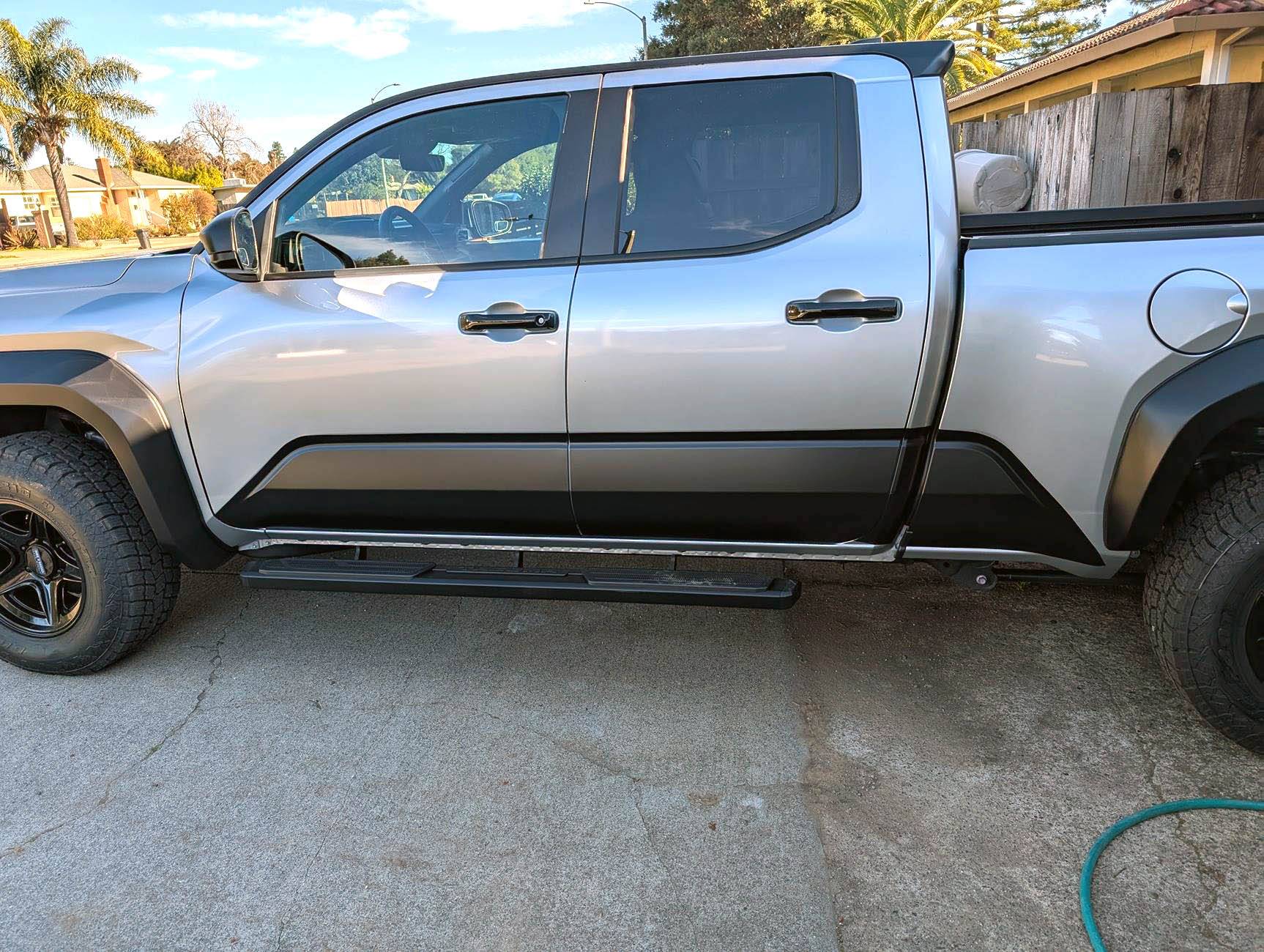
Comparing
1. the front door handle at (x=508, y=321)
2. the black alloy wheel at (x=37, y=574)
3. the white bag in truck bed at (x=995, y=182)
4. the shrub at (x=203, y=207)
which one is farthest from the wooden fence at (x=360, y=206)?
the shrub at (x=203, y=207)

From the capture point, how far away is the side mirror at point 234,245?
273cm

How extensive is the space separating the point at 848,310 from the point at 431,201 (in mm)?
1475

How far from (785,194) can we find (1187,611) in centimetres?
163

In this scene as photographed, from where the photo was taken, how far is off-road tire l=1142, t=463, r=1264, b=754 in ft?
7.73

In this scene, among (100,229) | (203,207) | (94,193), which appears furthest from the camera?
(94,193)

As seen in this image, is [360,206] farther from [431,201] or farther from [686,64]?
[686,64]

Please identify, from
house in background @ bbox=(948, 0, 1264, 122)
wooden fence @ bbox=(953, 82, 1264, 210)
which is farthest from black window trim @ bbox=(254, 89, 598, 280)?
house in background @ bbox=(948, 0, 1264, 122)

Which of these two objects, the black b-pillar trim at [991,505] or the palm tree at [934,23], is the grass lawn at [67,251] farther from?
the black b-pillar trim at [991,505]

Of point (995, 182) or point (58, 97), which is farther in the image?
point (58, 97)

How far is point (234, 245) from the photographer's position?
275cm

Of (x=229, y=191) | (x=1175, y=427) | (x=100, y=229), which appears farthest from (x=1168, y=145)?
(x=100, y=229)

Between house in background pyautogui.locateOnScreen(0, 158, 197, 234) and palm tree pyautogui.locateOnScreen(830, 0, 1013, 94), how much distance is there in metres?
40.2

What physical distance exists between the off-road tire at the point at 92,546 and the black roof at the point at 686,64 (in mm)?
1095

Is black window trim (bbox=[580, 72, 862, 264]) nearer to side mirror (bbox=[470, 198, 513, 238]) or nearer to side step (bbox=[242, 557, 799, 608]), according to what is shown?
side mirror (bbox=[470, 198, 513, 238])
